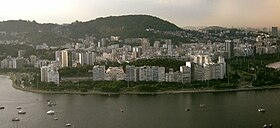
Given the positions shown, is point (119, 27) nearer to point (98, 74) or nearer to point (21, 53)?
point (21, 53)

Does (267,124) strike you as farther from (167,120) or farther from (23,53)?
(23,53)

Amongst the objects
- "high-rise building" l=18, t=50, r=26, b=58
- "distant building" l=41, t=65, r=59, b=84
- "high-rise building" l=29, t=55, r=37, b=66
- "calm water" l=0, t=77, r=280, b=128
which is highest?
"high-rise building" l=18, t=50, r=26, b=58

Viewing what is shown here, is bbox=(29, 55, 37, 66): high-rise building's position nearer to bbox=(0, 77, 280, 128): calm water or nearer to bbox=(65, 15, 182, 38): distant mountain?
bbox=(0, 77, 280, 128): calm water

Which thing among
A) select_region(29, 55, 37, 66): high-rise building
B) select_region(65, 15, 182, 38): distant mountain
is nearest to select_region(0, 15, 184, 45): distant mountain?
select_region(65, 15, 182, 38): distant mountain

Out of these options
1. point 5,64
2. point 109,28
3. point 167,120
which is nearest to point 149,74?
point 167,120

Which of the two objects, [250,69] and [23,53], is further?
[23,53]
